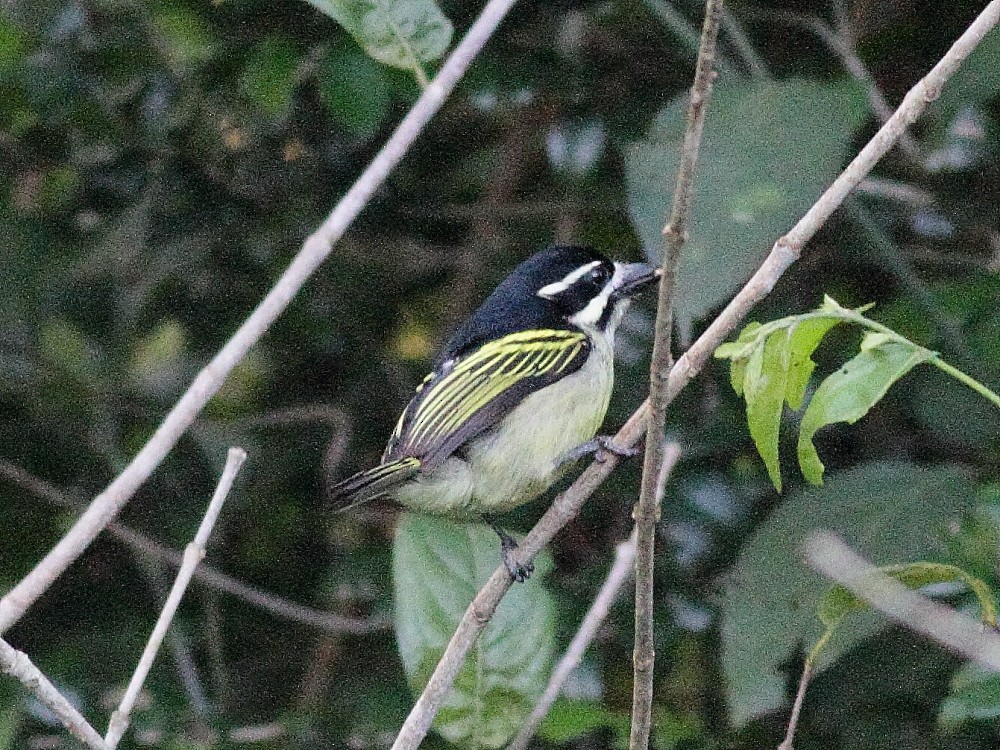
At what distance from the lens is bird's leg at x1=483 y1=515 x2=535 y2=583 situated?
2.44 m

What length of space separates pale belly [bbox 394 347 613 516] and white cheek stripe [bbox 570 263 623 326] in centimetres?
27

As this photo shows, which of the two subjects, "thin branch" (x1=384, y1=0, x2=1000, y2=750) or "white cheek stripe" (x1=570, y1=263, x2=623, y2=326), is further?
"white cheek stripe" (x1=570, y1=263, x2=623, y2=326)

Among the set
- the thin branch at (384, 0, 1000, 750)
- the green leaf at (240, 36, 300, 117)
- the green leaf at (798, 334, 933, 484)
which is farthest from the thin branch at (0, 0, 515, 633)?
the green leaf at (240, 36, 300, 117)

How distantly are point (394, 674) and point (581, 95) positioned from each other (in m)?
1.49

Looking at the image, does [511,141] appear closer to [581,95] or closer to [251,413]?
[581,95]

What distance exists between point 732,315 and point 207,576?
206cm

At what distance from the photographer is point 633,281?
139 inches

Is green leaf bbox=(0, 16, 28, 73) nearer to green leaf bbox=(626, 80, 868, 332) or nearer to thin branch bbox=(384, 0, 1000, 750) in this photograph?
green leaf bbox=(626, 80, 868, 332)

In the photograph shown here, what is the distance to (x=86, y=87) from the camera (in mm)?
3715

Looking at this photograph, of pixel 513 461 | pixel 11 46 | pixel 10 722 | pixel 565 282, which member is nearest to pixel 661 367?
pixel 513 461

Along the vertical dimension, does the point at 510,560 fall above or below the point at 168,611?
below

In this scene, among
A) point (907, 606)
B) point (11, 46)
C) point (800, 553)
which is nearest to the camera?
point (907, 606)

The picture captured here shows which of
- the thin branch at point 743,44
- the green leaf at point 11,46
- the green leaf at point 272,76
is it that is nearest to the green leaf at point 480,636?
the green leaf at point 272,76

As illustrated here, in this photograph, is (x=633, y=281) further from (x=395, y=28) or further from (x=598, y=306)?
(x=395, y=28)
